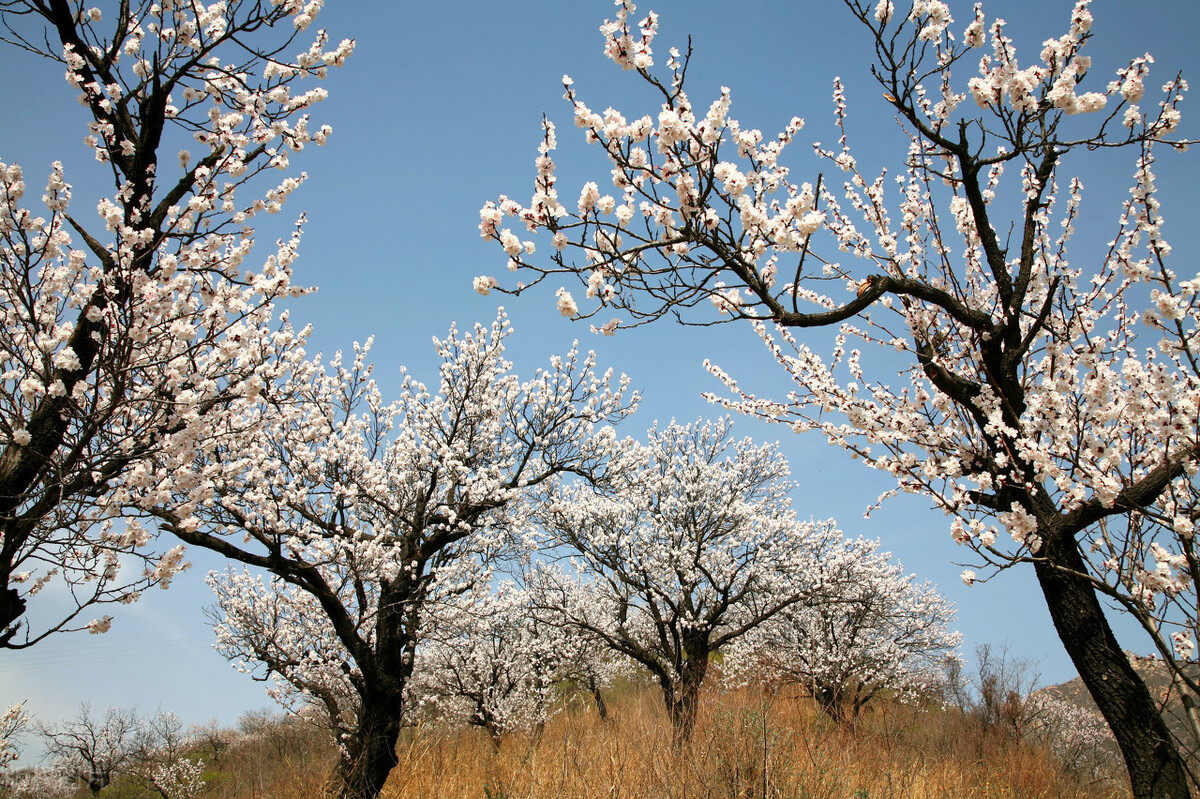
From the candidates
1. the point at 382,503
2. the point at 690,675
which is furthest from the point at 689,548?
the point at 382,503

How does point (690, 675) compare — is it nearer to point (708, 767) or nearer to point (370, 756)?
point (370, 756)

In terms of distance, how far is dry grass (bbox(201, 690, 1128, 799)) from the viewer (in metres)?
4.78

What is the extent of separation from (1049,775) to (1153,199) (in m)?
8.54

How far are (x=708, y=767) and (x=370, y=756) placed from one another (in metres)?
4.63

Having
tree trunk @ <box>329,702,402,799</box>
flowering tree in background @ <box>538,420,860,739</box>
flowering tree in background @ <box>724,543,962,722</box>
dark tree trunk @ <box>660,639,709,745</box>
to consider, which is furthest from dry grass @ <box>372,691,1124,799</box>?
flowering tree in background @ <box>724,543,962,722</box>

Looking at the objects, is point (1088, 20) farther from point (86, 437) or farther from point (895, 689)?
point (895, 689)

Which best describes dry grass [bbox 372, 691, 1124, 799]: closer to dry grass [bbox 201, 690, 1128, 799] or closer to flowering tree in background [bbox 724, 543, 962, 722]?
dry grass [bbox 201, 690, 1128, 799]

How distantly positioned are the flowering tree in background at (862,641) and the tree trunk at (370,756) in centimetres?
1009

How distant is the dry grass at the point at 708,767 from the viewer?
4.78m

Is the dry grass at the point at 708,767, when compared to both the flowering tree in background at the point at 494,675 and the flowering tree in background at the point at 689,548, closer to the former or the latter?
the flowering tree in background at the point at 689,548

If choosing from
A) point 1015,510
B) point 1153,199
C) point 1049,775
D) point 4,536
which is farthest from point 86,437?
point 1049,775

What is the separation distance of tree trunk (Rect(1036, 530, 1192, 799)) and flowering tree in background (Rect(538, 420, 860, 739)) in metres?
8.90

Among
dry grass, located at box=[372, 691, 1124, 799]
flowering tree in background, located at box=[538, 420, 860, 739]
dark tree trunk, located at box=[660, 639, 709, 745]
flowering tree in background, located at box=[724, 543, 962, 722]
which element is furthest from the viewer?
flowering tree in background, located at box=[724, 543, 962, 722]

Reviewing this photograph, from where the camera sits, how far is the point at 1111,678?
358 cm
